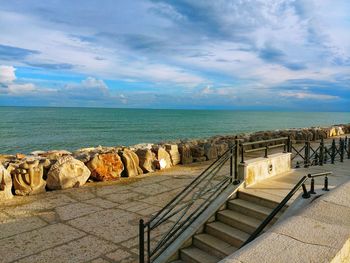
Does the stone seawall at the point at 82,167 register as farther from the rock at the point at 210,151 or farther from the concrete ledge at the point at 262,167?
the concrete ledge at the point at 262,167

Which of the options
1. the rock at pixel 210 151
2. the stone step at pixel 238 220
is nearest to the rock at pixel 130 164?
the rock at pixel 210 151

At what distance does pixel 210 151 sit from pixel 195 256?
10.4 meters

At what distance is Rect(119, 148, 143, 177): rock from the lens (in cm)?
1198

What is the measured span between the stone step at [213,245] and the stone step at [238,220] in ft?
1.37

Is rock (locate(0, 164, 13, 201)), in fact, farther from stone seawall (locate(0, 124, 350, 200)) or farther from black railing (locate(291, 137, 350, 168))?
black railing (locate(291, 137, 350, 168))

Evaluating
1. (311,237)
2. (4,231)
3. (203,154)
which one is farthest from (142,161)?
(311,237)

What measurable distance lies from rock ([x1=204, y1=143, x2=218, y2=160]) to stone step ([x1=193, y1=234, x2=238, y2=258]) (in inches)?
383

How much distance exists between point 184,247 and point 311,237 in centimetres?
297

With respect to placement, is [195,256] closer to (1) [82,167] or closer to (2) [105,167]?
(1) [82,167]

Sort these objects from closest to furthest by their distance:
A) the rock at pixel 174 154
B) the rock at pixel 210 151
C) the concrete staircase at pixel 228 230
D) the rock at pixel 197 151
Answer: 1. the concrete staircase at pixel 228 230
2. the rock at pixel 174 154
3. the rock at pixel 197 151
4. the rock at pixel 210 151

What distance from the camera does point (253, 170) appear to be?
23.4ft

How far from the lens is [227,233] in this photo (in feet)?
18.6

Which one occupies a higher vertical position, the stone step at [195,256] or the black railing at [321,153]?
the black railing at [321,153]

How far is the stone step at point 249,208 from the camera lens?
5.82m
